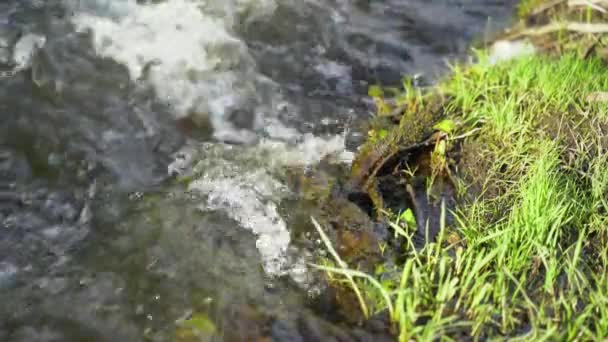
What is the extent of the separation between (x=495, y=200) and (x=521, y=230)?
0.43m

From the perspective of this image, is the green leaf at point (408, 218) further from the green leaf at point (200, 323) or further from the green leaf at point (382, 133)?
the green leaf at point (200, 323)

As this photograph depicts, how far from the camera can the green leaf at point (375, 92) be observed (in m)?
4.48

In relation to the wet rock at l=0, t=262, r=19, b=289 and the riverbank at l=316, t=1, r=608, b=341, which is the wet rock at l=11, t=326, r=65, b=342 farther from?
the riverbank at l=316, t=1, r=608, b=341

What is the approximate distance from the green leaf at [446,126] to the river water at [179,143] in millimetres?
730

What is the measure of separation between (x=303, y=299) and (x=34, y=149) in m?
2.23

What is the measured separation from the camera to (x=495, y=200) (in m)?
3.14

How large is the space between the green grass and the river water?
0.36 m

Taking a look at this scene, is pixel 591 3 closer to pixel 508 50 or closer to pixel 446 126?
pixel 508 50

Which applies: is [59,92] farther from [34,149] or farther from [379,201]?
[379,201]

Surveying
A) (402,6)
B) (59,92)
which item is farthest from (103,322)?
(402,6)

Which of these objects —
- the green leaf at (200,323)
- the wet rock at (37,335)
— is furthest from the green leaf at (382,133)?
the wet rock at (37,335)

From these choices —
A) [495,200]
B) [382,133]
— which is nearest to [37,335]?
[382,133]

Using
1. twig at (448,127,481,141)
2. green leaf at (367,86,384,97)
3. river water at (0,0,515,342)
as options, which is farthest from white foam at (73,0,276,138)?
twig at (448,127,481,141)

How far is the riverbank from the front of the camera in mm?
2396
